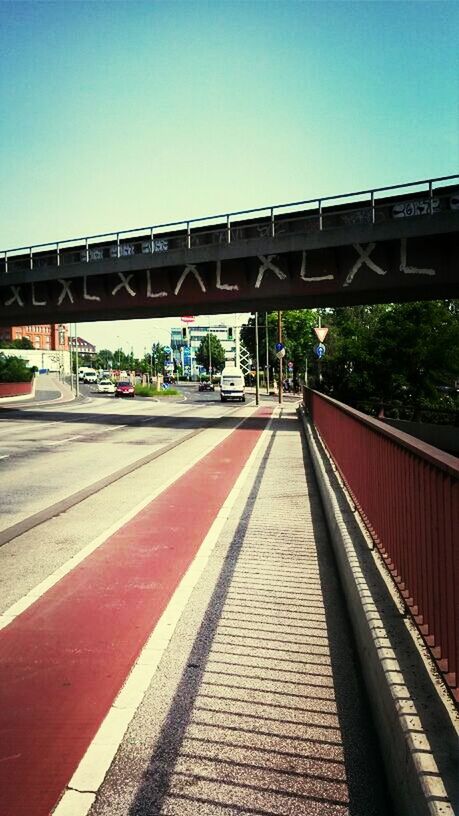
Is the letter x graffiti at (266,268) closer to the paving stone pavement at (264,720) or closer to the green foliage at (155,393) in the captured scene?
the paving stone pavement at (264,720)

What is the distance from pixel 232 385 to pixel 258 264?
97.7 ft

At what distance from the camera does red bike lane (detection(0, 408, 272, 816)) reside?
3.04m

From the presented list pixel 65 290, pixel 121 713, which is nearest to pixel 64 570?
pixel 121 713

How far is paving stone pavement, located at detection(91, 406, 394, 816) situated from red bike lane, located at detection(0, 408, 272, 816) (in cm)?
36

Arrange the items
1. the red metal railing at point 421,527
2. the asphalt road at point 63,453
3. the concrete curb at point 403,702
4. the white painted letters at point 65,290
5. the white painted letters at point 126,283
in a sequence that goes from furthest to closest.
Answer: the white painted letters at point 65,290 < the white painted letters at point 126,283 < the asphalt road at point 63,453 < the red metal railing at point 421,527 < the concrete curb at point 403,702

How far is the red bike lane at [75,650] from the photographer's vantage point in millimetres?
3035

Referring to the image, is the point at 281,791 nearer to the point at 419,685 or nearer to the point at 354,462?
the point at 419,685

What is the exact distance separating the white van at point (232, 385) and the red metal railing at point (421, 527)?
4810cm

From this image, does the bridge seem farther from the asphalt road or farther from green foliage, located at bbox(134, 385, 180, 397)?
green foliage, located at bbox(134, 385, 180, 397)

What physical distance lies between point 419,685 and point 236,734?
1.06 metres

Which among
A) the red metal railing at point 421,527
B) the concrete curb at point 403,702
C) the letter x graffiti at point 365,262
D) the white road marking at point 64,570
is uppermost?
the letter x graffiti at point 365,262

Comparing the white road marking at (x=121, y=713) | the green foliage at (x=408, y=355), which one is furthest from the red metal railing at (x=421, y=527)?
the green foliage at (x=408, y=355)

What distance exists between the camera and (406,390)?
93.2ft

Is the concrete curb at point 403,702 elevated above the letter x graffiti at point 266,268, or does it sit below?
below
